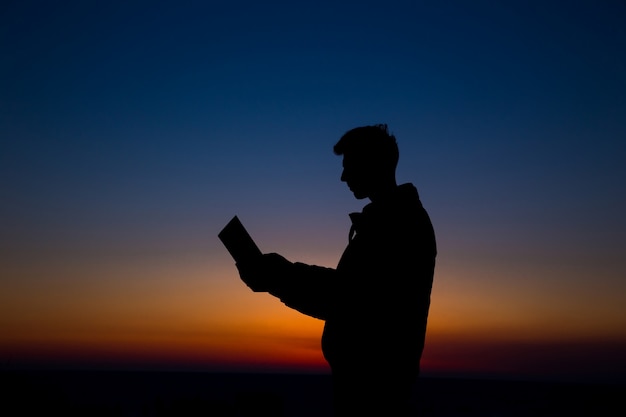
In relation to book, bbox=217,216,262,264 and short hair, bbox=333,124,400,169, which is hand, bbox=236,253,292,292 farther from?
short hair, bbox=333,124,400,169

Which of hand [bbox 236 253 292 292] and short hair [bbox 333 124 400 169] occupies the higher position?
short hair [bbox 333 124 400 169]

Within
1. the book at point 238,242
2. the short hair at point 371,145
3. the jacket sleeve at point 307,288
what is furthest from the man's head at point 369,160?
the book at point 238,242

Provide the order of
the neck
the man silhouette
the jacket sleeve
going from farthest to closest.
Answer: the neck, the jacket sleeve, the man silhouette

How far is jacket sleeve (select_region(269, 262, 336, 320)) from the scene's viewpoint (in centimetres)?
248

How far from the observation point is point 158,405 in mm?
34031

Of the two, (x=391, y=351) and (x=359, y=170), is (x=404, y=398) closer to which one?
(x=391, y=351)

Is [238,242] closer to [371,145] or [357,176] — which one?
[357,176]

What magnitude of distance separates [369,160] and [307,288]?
68cm

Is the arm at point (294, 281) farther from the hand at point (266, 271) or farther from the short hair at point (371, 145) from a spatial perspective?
the short hair at point (371, 145)

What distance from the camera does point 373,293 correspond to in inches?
91.7

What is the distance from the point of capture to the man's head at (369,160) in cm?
266

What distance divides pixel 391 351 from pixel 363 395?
0.21 m

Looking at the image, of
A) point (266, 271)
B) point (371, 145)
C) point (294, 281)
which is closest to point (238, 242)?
point (266, 271)

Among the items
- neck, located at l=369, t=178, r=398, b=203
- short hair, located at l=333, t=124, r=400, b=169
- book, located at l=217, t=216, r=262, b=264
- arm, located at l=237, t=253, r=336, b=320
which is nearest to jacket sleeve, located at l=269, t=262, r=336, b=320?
arm, located at l=237, t=253, r=336, b=320
